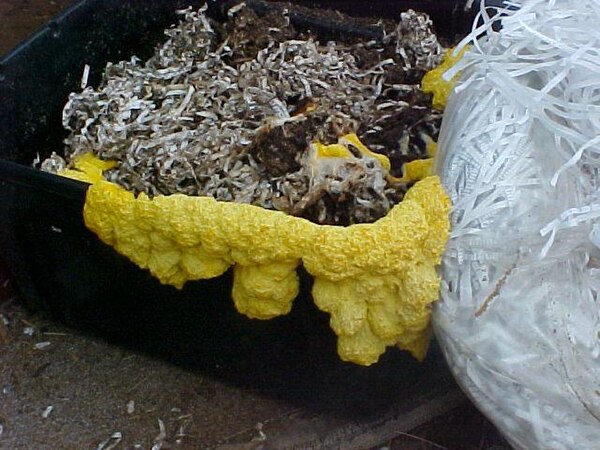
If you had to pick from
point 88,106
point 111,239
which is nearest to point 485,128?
point 111,239

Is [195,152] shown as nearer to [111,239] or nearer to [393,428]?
[111,239]

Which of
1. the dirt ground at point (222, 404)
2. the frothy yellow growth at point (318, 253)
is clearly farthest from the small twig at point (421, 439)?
the frothy yellow growth at point (318, 253)

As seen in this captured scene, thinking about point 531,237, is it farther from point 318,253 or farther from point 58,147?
point 58,147

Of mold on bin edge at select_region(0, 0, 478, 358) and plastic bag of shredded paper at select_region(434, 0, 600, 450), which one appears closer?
plastic bag of shredded paper at select_region(434, 0, 600, 450)

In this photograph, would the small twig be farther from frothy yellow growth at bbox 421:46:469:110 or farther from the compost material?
frothy yellow growth at bbox 421:46:469:110

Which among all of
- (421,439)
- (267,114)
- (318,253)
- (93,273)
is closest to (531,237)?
(318,253)

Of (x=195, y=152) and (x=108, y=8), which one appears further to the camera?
(x=108, y=8)

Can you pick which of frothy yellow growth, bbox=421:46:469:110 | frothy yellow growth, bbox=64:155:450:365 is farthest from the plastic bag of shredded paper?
frothy yellow growth, bbox=421:46:469:110
